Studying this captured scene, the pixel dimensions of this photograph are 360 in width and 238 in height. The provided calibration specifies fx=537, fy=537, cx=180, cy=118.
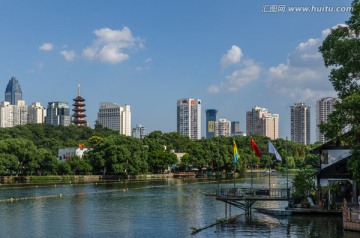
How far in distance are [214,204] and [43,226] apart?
25.1 meters

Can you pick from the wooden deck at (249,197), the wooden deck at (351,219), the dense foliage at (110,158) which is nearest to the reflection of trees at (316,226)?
the wooden deck at (351,219)

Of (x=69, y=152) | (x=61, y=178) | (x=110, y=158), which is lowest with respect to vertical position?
(x=61, y=178)

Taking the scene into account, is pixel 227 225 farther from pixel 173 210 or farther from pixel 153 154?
pixel 153 154

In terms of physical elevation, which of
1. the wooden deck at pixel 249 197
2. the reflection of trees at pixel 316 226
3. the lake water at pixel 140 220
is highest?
the wooden deck at pixel 249 197

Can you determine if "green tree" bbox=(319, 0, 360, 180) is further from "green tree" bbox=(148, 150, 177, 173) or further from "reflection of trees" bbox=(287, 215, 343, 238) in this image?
"green tree" bbox=(148, 150, 177, 173)

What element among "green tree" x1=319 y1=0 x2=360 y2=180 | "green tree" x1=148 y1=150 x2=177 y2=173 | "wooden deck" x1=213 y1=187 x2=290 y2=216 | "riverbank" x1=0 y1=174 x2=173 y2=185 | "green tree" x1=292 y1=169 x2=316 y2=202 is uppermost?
"green tree" x1=319 y1=0 x2=360 y2=180

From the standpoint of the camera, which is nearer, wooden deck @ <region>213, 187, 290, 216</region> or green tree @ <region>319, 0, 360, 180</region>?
green tree @ <region>319, 0, 360, 180</region>

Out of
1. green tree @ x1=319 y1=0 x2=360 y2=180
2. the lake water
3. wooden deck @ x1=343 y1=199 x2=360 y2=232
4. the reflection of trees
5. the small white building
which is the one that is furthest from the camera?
the small white building

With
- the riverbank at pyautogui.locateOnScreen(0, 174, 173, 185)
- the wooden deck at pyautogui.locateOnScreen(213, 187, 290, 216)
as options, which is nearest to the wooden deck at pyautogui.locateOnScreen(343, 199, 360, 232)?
the wooden deck at pyautogui.locateOnScreen(213, 187, 290, 216)

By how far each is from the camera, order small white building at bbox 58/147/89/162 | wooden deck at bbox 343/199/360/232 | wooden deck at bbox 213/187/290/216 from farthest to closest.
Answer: small white building at bbox 58/147/89/162 < wooden deck at bbox 213/187/290/216 < wooden deck at bbox 343/199/360/232

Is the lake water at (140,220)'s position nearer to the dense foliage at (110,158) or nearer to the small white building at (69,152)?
the dense foliage at (110,158)

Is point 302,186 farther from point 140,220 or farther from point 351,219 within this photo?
point 140,220

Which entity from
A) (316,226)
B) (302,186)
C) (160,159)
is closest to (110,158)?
(160,159)

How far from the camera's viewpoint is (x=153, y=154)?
145 meters
